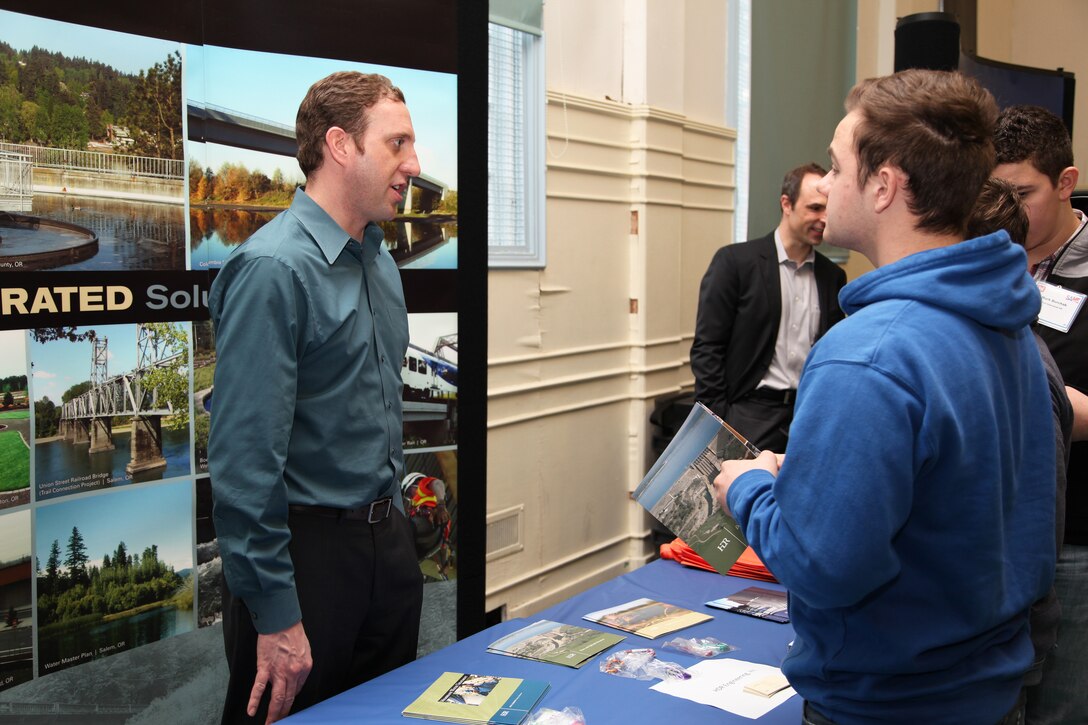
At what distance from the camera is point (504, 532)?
3.89m

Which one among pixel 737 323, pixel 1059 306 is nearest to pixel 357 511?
pixel 1059 306

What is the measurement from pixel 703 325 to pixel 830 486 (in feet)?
8.98

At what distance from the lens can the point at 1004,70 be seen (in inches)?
184

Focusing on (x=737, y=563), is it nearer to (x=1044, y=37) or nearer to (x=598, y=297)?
(x=598, y=297)

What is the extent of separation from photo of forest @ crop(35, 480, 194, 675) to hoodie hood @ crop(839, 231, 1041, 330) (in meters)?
1.82

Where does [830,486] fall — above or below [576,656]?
above

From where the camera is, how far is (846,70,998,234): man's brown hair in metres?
1.18

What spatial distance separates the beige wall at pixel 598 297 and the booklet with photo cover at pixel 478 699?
2053mm

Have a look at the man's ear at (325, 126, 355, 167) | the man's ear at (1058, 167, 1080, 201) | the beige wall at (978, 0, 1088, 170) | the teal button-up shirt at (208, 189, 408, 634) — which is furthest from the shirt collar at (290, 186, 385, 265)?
the beige wall at (978, 0, 1088, 170)

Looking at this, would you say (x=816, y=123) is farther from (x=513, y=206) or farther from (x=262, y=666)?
(x=262, y=666)

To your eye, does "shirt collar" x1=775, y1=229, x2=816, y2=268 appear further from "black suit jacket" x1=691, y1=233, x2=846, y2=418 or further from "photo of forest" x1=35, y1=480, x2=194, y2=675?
"photo of forest" x1=35, y1=480, x2=194, y2=675

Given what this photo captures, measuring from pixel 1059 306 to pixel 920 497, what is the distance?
1011 mm

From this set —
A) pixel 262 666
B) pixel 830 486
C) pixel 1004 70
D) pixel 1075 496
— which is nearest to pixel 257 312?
pixel 262 666

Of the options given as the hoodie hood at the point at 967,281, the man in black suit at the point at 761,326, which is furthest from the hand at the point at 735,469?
the man in black suit at the point at 761,326
